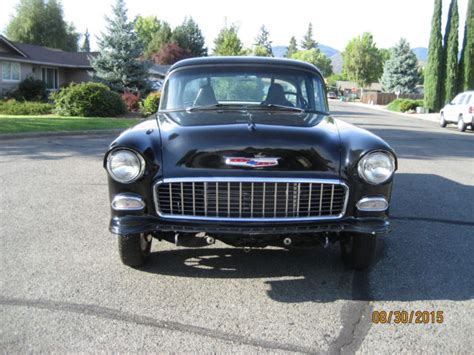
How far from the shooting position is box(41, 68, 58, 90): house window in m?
33.2

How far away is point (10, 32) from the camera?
51.9 m

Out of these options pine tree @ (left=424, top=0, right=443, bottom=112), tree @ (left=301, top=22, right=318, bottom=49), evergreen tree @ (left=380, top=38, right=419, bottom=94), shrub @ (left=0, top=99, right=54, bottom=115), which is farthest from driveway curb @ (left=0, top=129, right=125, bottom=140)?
tree @ (left=301, top=22, right=318, bottom=49)

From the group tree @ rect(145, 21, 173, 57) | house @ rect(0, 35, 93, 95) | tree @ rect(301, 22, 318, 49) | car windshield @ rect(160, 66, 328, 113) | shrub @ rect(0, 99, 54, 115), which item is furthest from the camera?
tree @ rect(301, 22, 318, 49)

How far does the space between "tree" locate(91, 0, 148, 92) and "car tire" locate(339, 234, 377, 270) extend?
23.1m

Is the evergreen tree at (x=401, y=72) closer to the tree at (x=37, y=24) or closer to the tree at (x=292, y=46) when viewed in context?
the tree at (x=37, y=24)

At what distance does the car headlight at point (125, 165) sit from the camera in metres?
3.41

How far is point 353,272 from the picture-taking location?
13.0 feet

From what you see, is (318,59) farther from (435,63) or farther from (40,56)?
(40,56)

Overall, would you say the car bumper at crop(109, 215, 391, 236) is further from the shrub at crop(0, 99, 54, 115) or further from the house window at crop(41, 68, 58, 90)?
the house window at crop(41, 68, 58, 90)

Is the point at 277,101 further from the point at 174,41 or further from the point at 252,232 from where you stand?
the point at 174,41

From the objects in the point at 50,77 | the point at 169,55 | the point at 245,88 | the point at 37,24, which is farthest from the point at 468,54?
the point at 37,24

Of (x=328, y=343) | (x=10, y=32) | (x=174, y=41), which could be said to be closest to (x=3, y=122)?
(x=328, y=343)
